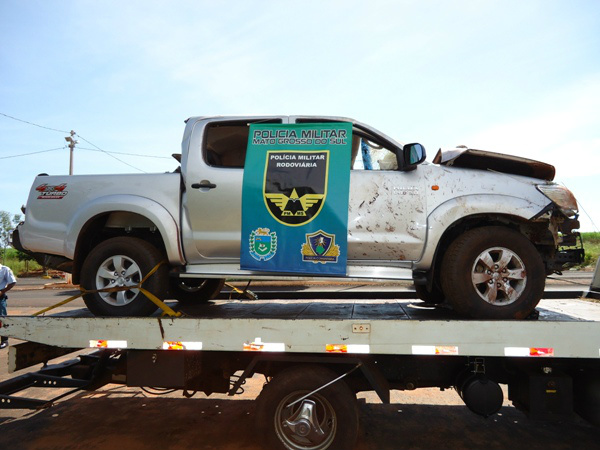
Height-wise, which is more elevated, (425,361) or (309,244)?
(309,244)

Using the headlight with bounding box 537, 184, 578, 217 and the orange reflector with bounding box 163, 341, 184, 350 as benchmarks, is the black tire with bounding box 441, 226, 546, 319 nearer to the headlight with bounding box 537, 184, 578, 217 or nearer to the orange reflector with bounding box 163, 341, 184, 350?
the headlight with bounding box 537, 184, 578, 217

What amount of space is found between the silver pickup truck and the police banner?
4.2 inches

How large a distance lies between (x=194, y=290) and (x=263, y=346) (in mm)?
1941

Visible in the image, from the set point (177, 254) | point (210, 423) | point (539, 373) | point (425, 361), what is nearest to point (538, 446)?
point (539, 373)

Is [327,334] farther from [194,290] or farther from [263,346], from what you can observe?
[194,290]

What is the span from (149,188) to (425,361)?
280 centimetres

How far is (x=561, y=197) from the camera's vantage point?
351 cm

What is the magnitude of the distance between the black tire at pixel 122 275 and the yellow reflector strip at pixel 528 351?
277 centimetres

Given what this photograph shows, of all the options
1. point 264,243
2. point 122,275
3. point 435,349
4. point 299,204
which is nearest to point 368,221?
point 299,204

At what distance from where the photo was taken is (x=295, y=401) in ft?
10.6

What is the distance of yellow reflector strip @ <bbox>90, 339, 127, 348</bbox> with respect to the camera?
131 inches

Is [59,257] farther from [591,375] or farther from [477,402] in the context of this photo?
[591,375]

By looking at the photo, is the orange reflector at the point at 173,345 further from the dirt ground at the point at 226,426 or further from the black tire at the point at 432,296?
the black tire at the point at 432,296

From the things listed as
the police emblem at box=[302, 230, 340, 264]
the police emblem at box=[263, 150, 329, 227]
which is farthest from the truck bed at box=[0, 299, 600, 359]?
the police emblem at box=[263, 150, 329, 227]
